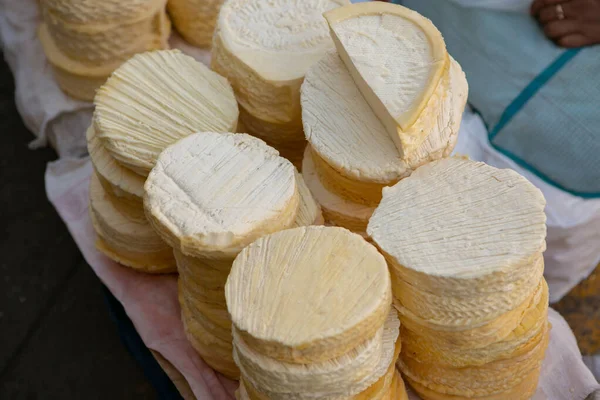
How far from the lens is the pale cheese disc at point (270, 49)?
1.27 m

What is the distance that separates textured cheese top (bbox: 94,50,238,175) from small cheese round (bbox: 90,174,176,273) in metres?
0.17

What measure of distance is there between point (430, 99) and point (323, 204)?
275mm

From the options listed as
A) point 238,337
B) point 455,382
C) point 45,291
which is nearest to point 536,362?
point 455,382

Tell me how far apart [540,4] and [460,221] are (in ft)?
3.81

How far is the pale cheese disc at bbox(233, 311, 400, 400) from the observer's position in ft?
2.79

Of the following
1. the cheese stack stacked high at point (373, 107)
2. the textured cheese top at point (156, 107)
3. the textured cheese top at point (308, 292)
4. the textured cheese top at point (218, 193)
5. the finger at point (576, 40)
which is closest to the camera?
the textured cheese top at point (308, 292)

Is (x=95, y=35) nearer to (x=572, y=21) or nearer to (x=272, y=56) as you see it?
(x=272, y=56)

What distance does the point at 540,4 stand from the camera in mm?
1849

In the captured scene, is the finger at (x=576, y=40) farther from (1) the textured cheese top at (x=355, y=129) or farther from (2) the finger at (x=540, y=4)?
(1) the textured cheese top at (x=355, y=129)

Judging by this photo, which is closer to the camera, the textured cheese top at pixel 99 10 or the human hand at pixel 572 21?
the textured cheese top at pixel 99 10

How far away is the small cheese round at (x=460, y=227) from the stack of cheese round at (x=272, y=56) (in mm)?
357

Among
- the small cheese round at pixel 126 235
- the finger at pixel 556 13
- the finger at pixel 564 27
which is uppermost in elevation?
the finger at pixel 556 13

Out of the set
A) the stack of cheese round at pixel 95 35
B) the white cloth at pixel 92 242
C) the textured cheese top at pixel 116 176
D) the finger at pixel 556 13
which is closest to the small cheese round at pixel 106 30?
the stack of cheese round at pixel 95 35

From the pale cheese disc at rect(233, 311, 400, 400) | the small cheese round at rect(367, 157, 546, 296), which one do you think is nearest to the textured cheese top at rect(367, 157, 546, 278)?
the small cheese round at rect(367, 157, 546, 296)
